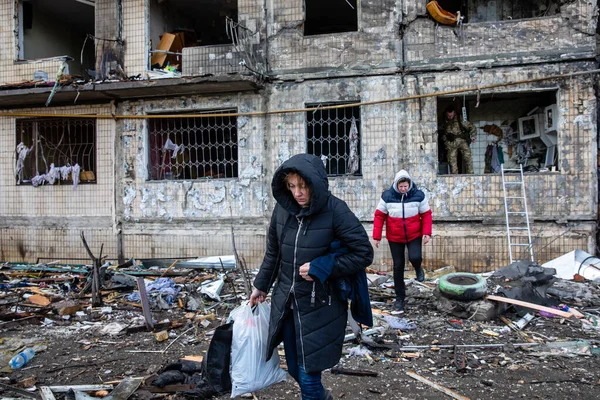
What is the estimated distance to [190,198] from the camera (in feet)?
29.2

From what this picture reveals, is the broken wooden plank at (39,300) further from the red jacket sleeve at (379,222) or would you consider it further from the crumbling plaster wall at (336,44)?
the crumbling plaster wall at (336,44)

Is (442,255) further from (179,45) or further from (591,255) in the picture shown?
(179,45)

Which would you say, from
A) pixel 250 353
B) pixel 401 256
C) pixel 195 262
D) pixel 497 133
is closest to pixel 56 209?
pixel 195 262

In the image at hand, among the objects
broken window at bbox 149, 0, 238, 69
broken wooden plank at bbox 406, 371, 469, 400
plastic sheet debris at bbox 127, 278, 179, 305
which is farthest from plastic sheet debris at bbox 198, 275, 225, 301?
broken window at bbox 149, 0, 238, 69

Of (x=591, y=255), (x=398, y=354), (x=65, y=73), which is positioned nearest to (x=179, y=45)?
(x=65, y=73)

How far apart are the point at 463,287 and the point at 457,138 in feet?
13.0

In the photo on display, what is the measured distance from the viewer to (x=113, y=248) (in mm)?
9211

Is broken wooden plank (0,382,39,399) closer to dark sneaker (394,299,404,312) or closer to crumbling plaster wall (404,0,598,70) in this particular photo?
dark sneaker (394,299,404,312)

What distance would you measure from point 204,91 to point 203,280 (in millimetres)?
3782

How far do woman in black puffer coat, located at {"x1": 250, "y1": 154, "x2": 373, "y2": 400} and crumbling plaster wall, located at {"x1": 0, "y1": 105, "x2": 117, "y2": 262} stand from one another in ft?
24.9

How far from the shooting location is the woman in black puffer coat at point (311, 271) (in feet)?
8.22

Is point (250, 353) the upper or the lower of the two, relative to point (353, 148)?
lower

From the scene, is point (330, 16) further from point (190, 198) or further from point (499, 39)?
point (190, 198)

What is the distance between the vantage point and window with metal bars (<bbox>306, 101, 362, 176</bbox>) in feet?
27.4
